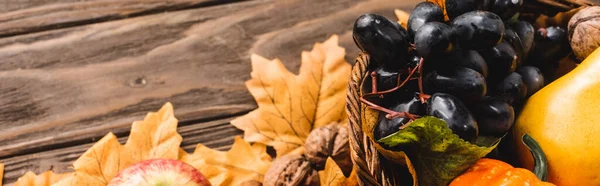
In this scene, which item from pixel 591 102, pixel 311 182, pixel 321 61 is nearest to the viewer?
pixel 591 102

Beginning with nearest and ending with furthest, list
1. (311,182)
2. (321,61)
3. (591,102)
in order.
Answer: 1. (591,102)
2. (311,182)
3. (321,61)

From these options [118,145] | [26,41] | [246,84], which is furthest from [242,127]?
[26,41]

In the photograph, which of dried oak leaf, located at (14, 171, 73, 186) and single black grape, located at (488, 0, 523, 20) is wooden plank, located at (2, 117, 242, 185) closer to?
dried oak leaf, located at (14, 171, 73, 186)

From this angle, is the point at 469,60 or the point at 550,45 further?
the point at 550,45

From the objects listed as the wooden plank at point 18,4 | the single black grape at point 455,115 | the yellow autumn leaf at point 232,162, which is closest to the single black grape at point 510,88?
the single black grape at point 455,115

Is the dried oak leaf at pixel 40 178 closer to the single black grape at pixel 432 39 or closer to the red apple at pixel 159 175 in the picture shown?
the red apple at pixel 159 175

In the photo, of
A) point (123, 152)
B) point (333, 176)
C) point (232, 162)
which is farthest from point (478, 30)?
point (123, 152)

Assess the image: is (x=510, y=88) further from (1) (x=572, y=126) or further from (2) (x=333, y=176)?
(2) (x=333, y=176)

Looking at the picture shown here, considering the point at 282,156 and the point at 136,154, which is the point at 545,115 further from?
the point at 136,154
